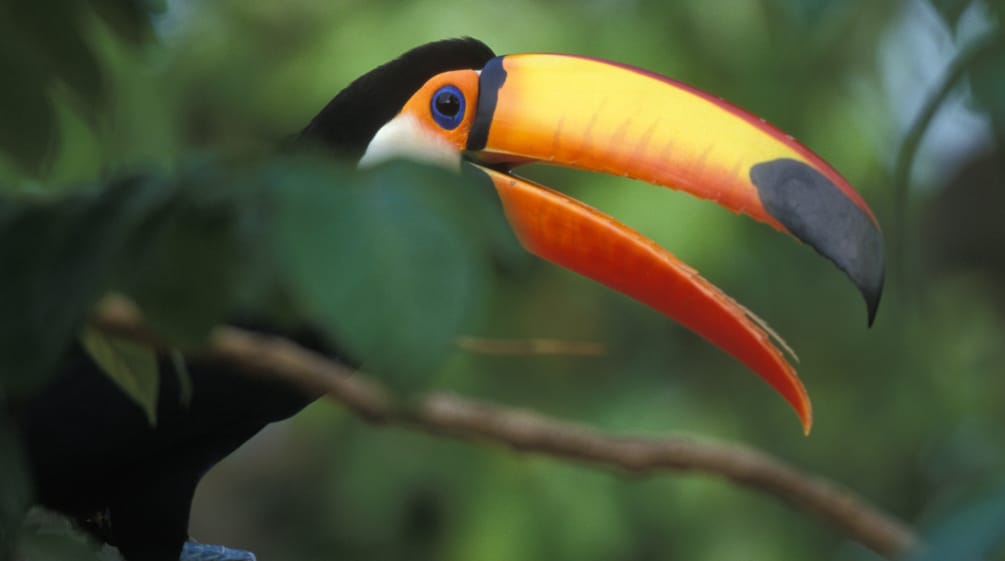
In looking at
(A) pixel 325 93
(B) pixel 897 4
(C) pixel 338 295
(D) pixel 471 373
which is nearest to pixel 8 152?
(C) pixel 338 295

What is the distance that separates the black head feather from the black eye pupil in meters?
0.05

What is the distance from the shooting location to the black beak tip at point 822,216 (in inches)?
70.9

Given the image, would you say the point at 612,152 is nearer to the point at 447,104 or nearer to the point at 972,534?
the point at 447,104

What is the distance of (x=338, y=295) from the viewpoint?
73 cm

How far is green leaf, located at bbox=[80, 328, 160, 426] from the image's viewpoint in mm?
1094

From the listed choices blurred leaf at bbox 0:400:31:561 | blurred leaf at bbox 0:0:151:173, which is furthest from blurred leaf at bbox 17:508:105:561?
blurred leaf at bbox 0:0:151:173

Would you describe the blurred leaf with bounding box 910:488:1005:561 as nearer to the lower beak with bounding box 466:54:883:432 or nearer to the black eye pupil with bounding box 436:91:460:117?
the lower beak with bounding box 466:54:883:432

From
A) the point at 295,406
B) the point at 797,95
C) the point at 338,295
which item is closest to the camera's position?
the point at 338,295

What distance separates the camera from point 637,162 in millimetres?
2053

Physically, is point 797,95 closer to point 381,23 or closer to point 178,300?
point 381,23

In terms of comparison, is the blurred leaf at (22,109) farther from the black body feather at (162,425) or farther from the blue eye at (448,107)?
the blue eye at (448,107)

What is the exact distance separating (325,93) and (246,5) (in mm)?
904

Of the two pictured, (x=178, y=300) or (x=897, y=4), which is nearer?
(x=178, y=300)

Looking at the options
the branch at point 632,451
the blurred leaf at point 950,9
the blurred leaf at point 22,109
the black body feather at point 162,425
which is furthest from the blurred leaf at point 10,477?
the black body feather at point 162,425
